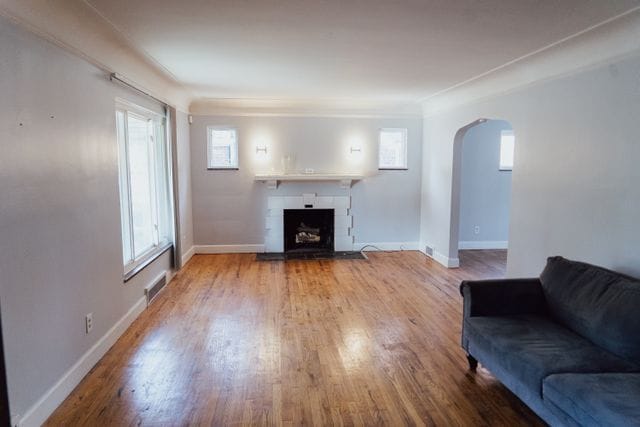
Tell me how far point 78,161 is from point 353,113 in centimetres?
451

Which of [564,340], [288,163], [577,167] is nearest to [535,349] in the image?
[564,340]

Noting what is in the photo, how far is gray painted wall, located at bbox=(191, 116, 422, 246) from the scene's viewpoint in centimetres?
625

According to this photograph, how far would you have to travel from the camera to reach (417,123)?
21.4ft

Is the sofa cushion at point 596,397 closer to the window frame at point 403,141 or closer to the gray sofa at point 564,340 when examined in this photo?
the gray sofa at point 564,340

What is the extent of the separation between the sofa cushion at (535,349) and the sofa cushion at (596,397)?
0.09m

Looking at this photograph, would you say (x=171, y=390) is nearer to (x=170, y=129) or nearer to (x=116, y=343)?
(x=116, y=343)

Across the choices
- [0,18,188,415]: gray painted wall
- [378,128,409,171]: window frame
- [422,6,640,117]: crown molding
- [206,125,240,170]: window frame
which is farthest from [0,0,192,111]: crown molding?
[378,128,409,171]: window frame

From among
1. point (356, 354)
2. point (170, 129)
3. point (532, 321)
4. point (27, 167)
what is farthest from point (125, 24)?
point (532, 321)

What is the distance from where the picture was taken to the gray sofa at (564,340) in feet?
5.91

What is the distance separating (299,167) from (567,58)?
404 centimetres

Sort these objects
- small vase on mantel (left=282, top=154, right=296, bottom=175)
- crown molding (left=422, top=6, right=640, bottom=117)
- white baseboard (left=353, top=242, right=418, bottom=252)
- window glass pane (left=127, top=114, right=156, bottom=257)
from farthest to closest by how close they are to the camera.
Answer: white baseboard (left=353, top=242, right=418, bottom=252) → small vase on mantel (left=282, top=154, right=296, bottom=175) → window glass pane (left=127, top=114, right=156, bottom=257) → crown molding (left=422, top=6, right=640, bottom=117)

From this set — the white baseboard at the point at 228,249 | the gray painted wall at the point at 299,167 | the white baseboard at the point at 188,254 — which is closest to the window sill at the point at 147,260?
the white baseboard at the point at 188,254

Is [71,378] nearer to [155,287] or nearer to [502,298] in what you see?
[155,287]

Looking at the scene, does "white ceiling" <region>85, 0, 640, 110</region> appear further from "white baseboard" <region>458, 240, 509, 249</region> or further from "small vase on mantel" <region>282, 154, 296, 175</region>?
"white baseboard" <region>458, 240, 509, 249</region>
